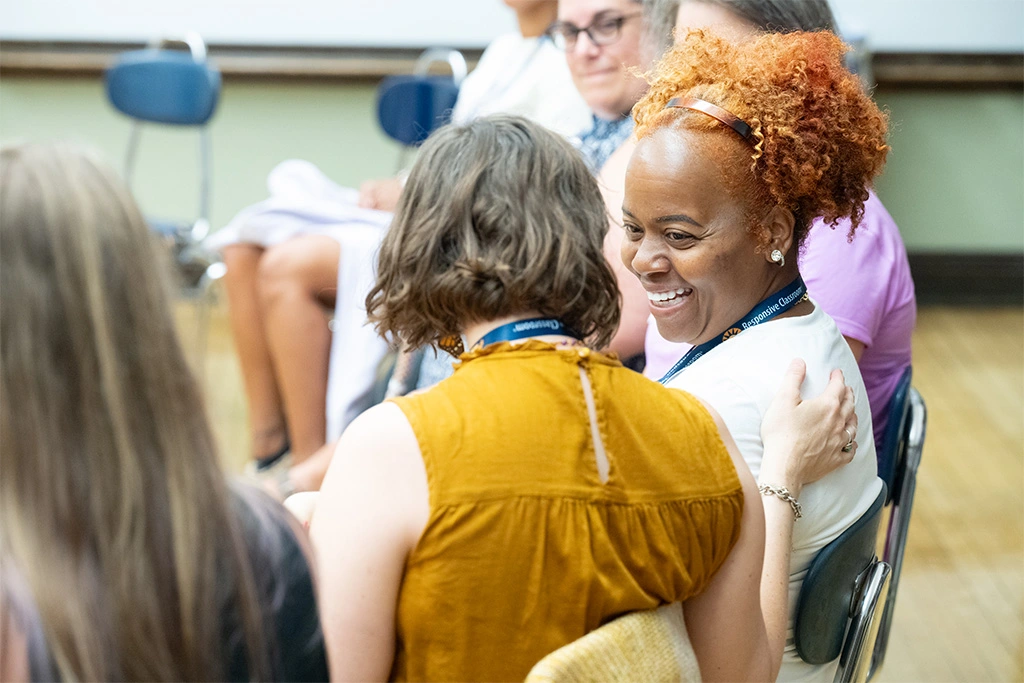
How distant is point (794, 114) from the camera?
145 centimetres

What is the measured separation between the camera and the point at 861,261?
71.2 inches

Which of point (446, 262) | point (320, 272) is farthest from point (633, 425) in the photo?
point (320, 272)

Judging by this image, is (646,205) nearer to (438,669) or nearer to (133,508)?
(438,669)

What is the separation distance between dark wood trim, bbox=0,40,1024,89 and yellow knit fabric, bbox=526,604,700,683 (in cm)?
468

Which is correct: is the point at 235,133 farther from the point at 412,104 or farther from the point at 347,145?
the point at 412,104

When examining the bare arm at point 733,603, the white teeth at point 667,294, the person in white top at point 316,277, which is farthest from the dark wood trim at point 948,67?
the bare arm at point 733,603

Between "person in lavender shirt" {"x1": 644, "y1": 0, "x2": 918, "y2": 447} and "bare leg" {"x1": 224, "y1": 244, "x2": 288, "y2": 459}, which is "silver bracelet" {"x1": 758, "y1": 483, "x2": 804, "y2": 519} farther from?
"bare leg" {"x1": 224, "y1": 244, "x2": 288, "y2": 459}

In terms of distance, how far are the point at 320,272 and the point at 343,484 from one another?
6.92 feet

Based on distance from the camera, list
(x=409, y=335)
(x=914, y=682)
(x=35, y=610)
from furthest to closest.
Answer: (x=914, y=682) < (x=409, y=335) < (x=35, y=610)

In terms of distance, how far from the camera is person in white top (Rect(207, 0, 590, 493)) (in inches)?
113

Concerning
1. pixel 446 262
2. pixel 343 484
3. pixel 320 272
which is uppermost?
pixel 446 262

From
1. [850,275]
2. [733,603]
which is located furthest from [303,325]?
[733,603]

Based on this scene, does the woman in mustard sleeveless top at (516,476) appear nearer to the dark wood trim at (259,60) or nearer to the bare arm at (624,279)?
the bare arm at (624,279)

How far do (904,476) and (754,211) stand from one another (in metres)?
0.58
